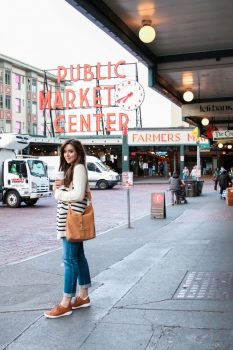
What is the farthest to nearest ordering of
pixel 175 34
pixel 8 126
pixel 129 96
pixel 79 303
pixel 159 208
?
pixel 8 126 < pixel 159 208 < pixel 129 96 < pixel 175 34 < pixel 79 303

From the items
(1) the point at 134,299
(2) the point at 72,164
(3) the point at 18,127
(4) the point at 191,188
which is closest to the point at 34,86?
(3) the point at 18,127

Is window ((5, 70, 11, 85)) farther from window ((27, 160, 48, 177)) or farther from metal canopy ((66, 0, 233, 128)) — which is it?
metal canopy ((66, 0, 233, 128))

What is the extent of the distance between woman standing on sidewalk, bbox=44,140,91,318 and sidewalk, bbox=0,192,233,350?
0.64 feet

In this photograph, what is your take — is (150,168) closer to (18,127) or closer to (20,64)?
(18,127)

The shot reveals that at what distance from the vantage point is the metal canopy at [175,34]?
774cm

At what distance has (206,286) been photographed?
6.56 m

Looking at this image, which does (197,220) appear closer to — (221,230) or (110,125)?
(221,230)

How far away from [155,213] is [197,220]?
1.59 meters

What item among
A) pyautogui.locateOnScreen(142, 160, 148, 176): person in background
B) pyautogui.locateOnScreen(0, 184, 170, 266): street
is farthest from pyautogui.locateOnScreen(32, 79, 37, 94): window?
pyautogui.locateOnScreen(0, 184, 170, 266): street

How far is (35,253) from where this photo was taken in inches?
416

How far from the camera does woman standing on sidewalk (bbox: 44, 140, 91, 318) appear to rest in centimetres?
526


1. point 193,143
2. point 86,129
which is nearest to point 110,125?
point 86,129

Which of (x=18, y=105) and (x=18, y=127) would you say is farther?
(x=18, y=105)

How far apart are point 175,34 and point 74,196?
5.47 metres
